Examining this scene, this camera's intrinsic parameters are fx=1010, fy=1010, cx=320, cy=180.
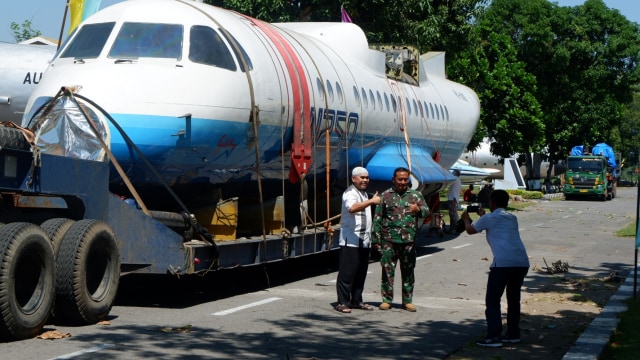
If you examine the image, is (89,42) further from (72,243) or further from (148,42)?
(72,243)

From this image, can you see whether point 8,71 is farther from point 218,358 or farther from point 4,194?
point 218,358

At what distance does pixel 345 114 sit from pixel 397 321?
572 cm

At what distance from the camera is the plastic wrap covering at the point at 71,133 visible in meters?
11.7

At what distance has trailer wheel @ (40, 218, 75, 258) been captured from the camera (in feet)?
33.8

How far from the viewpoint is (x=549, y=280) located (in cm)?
1694

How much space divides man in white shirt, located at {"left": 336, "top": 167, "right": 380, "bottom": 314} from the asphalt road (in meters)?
0.31

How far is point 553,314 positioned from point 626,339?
220 centimetres

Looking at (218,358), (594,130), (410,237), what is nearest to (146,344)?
(218,358)

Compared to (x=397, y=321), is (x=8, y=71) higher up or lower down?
higher up

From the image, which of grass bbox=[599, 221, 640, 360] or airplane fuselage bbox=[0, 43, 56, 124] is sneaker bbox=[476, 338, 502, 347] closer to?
grass bbox=[599, 221, 640, 360]

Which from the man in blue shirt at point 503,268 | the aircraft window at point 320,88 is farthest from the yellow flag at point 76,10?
the man in blue shirt at point 503,268

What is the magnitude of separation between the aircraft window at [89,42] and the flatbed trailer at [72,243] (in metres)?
2.09

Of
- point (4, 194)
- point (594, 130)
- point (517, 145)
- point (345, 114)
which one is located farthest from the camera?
Answer: point (594, 130)

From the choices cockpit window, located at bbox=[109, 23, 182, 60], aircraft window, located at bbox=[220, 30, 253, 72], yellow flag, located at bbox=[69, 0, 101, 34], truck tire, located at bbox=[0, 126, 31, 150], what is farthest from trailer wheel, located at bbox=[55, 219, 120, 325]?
yellow flag, located at bbox=[69, 0, 101, 34]
